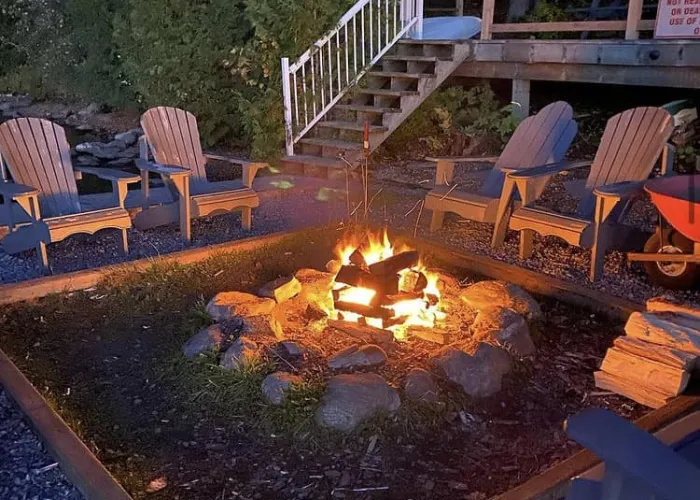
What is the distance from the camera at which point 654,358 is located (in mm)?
2688

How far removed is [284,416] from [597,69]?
219 inches

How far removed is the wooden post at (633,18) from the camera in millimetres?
6406

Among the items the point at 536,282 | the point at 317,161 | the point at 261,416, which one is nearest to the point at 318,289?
the point at 261,416

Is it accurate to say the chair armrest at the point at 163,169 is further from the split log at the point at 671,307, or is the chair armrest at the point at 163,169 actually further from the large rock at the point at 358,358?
the split log at the point at 671,307

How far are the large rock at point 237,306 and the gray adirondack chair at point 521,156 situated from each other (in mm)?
1614

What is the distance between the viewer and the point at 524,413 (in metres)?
2.68

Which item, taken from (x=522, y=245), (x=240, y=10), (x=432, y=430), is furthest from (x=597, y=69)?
(x=432, y=430)

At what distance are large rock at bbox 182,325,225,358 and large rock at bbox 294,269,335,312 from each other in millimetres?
568

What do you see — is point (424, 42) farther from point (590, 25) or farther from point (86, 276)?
point (86, 276)

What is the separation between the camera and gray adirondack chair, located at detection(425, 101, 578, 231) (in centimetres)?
454

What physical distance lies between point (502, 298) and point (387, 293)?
58cm

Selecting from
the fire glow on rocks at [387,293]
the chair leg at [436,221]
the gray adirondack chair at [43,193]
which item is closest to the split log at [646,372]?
the fire glow on rocks at [387,293]

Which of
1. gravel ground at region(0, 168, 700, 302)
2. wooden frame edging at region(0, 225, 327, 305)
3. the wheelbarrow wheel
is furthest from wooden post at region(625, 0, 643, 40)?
wooden frame edging at region(0, 225, 327, 305)

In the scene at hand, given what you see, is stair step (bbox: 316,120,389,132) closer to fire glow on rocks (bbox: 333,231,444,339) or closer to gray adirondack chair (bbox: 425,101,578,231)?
gray adirondack chair (bbox: 425,101,578,231)
